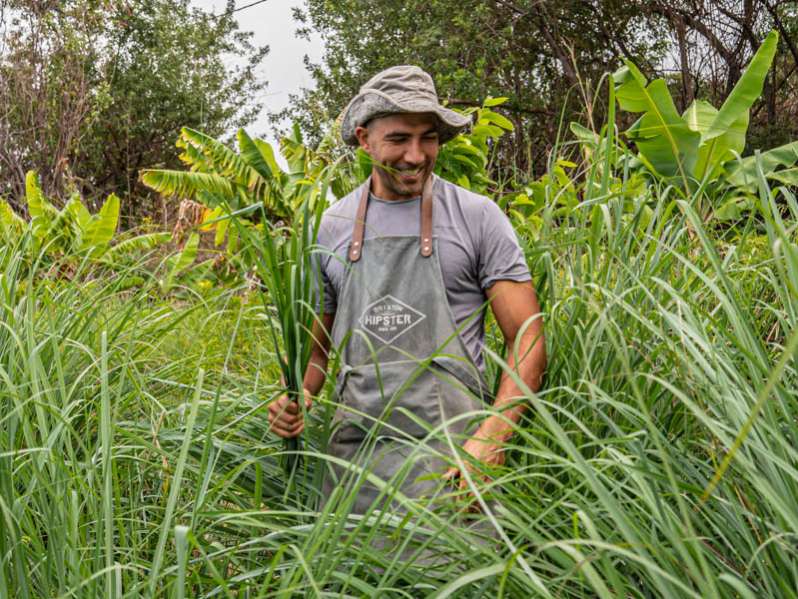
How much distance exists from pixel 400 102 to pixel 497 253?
0.41 metres

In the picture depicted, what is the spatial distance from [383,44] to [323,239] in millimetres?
14112

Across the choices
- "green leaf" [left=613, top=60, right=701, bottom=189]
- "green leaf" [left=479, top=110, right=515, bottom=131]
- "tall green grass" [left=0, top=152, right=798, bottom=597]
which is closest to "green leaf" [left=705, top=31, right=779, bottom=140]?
"green leaf" [left=613, top=60, right=701, bottom=189]

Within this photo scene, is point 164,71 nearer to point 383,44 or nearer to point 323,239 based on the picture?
point 383,44

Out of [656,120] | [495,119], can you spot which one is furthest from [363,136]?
[495,119]

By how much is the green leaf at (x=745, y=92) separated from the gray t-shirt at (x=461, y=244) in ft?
9.51

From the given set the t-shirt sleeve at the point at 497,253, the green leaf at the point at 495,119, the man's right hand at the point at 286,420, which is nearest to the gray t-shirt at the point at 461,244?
the t-shirt sleeve at the point at 497,253

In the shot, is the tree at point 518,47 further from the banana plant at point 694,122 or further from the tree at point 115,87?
the banana plant at point 694,122

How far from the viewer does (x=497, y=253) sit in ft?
7.23

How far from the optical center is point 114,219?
6.91 m

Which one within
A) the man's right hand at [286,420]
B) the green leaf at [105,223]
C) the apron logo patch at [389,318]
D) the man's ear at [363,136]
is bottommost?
the man's right hand at [286,420]

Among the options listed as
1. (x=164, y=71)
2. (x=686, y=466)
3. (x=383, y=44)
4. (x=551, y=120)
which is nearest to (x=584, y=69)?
(x=551, y=120)

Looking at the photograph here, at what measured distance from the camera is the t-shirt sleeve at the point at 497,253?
218 centimetres

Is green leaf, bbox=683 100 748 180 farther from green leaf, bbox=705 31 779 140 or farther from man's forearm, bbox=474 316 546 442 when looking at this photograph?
man's forearm, bbox=474 316 546 442

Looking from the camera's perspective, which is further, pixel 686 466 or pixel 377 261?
pixel 377 261
